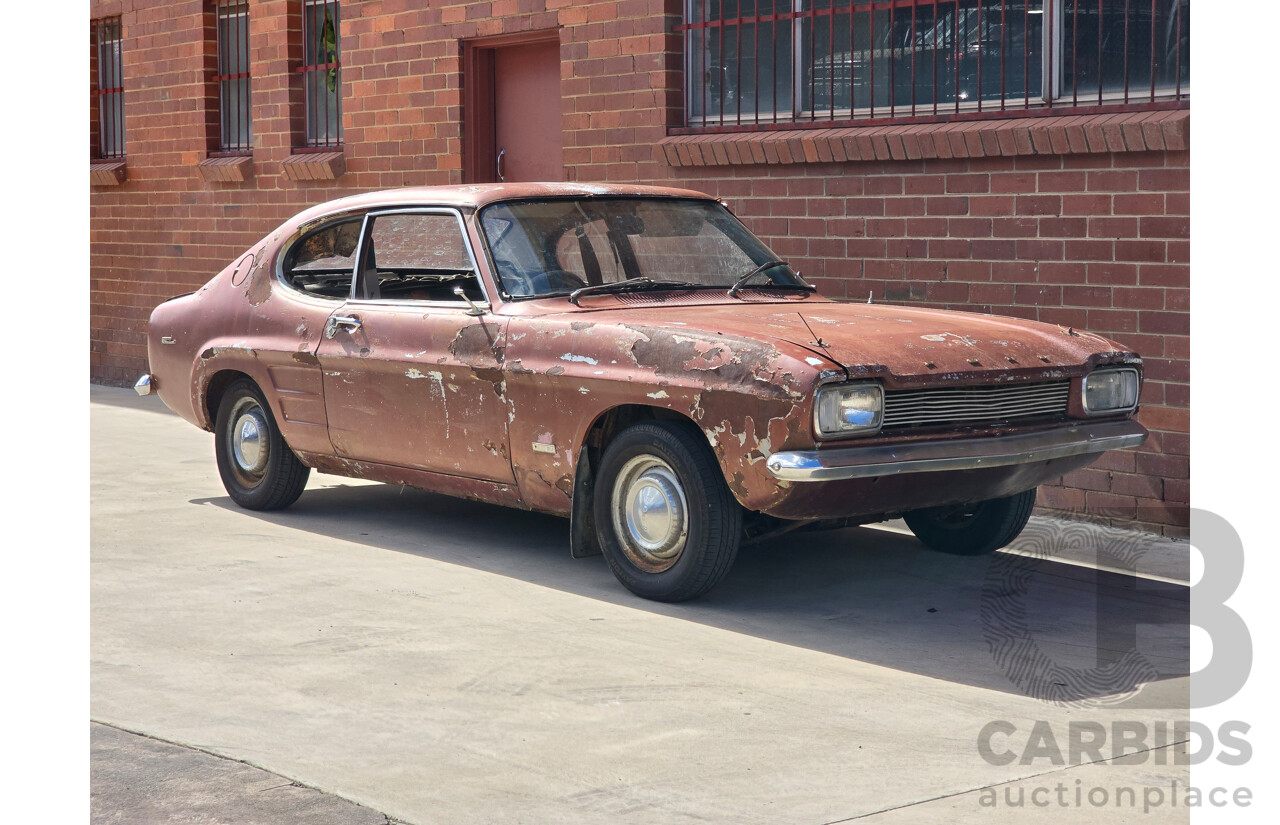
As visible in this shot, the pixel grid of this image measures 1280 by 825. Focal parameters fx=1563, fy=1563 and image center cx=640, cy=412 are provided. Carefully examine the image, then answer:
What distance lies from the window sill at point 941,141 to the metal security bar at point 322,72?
12.7ft

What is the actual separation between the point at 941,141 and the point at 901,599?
309 centimetres

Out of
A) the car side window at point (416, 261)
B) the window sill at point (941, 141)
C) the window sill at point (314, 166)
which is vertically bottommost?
the car side window at point (416, 261)

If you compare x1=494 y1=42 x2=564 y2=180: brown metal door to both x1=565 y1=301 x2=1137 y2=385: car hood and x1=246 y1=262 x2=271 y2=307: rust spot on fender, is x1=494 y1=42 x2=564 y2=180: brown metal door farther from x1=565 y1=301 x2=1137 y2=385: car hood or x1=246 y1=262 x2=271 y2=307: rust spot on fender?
x1=565 y1=301 x2=1137 y2=385: car hood

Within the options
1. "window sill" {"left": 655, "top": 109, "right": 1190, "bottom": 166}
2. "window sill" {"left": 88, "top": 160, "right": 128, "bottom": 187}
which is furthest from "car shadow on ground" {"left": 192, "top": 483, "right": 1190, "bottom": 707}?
"window sill" {"left": 88, "top": 160, "right": 128, "bottom": 187}

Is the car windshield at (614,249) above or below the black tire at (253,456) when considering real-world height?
above

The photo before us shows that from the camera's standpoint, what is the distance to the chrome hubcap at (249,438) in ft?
25.5

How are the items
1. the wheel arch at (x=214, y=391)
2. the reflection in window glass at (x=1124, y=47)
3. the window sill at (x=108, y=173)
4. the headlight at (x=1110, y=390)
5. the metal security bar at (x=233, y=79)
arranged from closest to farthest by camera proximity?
the headlight at (x=1110, y=390) < the reflection in window glass at (x=1124, y=47) < the wheel arch at (x=214, y=391) < the metal security bar at (x=233, y=79) < the window sill at (x=108, y=173)

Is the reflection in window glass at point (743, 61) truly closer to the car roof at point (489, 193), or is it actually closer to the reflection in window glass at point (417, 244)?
the car roof at point (489, 193)

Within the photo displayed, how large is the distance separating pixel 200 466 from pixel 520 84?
12.1 ft

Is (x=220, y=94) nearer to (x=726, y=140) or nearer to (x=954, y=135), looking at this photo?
(x=726, y=140)

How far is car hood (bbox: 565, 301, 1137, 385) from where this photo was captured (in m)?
5.49

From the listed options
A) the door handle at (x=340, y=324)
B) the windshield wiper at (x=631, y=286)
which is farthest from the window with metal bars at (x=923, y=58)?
the door handle at (x=340, y=324)

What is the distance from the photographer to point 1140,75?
7.62 m

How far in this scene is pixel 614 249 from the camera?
6.76 metres
